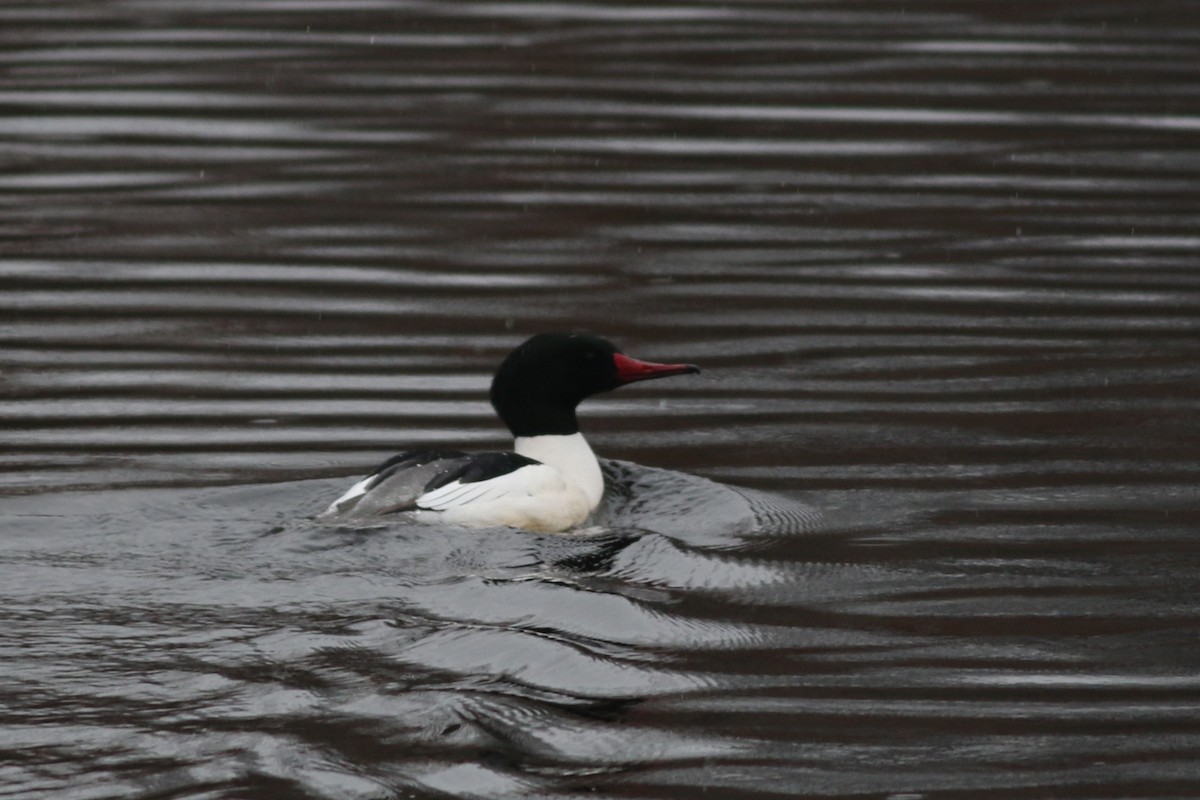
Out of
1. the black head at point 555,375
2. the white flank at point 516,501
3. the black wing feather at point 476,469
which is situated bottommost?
the white flank at point 516,501

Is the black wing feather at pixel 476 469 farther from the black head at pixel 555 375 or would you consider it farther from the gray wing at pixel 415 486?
the black head at pixel 555 375

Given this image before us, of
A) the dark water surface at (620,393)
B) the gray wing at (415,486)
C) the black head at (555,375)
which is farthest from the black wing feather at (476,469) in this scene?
the black head at (555,375)

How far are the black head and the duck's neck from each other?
1.8 inches

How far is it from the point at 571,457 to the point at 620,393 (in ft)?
5.28

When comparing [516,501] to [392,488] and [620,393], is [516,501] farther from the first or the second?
[620,393]

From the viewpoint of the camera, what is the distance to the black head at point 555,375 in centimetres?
874

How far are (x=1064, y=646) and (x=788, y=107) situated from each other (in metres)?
7.79

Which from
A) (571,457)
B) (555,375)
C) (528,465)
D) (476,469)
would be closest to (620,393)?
(555,375)

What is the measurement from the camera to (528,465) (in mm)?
8312

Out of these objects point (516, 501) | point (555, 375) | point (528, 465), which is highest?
point (555, 375)

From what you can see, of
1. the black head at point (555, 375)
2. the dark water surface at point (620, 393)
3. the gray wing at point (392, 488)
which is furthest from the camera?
the black head at point (555, 375)

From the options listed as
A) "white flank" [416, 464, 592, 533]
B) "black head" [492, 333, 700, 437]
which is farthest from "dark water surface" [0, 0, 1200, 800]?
"black head" [492, 333, 700, 437]

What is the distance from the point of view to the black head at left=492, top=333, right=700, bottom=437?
8742 mm

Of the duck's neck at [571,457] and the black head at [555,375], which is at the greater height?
the black head at [555,375]
